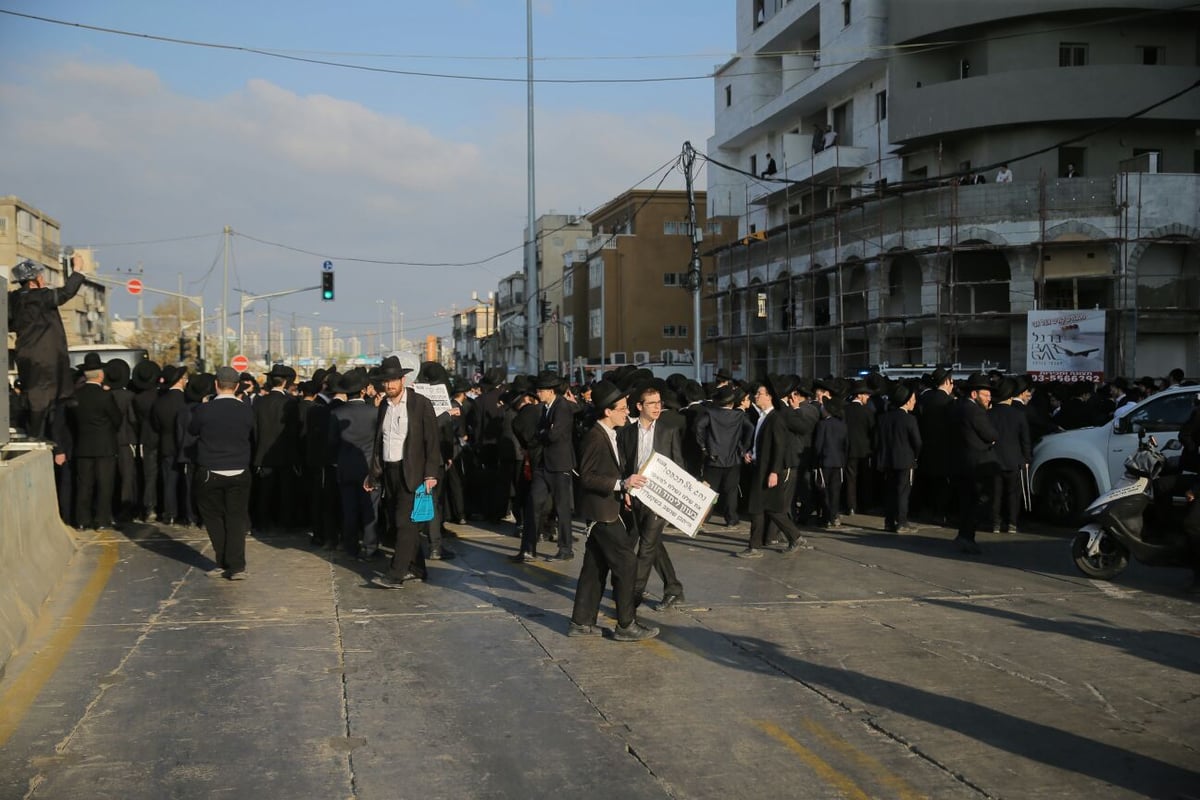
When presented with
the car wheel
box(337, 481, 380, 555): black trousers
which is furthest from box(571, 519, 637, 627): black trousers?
the car wheel

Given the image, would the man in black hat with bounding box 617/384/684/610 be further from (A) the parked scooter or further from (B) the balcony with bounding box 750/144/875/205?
(B) the balcony with bounding box 750/144/875/205

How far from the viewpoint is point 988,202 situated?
33250 mm

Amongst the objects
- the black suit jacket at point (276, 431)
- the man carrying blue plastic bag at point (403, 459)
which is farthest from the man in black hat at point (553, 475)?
the black suit jacket at point (276, 431)

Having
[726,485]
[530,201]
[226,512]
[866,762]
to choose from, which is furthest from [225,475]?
[530,201]

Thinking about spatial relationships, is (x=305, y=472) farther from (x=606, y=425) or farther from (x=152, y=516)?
(x=606, y=425)

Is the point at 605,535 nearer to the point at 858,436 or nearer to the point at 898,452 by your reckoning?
the point at 898,452

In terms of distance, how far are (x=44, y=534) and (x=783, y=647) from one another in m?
6.93

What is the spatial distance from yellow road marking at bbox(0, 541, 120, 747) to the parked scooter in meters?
8.84

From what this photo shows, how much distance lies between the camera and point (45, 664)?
7.52 metres

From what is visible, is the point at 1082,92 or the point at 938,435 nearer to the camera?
the point at 938,435

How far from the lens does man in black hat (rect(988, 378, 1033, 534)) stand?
14148 mm

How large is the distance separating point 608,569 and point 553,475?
3665 mm

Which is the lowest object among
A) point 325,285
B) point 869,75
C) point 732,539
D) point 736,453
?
point 732,539

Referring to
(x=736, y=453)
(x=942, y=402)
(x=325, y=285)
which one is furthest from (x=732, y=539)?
(x=325, y=285)
